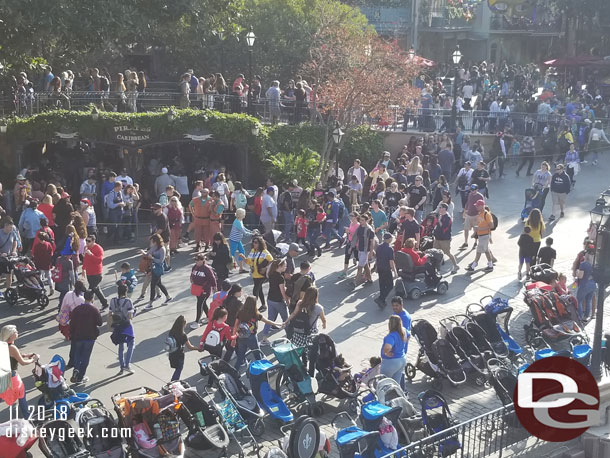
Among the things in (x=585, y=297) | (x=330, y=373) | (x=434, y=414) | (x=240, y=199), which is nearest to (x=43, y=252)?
(x=240, y=199)

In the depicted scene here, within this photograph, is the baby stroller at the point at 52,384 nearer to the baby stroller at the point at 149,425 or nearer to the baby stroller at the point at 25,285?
the baby stroller at the point at 149,425

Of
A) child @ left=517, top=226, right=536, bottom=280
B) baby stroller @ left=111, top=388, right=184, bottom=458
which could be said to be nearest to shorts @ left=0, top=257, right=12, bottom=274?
baby stroller @ left=111, top=388, right=184, bottom=458

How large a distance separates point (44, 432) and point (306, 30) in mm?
24205

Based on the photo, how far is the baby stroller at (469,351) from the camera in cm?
1241

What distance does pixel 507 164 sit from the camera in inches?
1146

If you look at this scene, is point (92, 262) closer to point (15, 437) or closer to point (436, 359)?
point (15, 437)

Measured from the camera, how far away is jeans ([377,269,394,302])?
15.2 meters

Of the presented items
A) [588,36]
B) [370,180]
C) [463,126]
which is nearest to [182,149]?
[370,180]

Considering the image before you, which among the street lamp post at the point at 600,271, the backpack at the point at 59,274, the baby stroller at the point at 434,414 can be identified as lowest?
the baby stroller at the point at 434,414

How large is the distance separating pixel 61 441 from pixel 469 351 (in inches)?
241

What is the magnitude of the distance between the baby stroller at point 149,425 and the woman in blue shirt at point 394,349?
10.2ft

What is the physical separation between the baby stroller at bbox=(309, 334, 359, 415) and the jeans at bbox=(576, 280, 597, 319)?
563 cm

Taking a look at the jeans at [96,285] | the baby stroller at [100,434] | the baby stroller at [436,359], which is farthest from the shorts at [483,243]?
the baby stroller at [100,434]

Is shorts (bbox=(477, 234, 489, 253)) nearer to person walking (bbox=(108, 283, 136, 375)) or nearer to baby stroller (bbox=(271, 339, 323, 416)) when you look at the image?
baby stroller (bbox=(271, 339, 323, 416))
